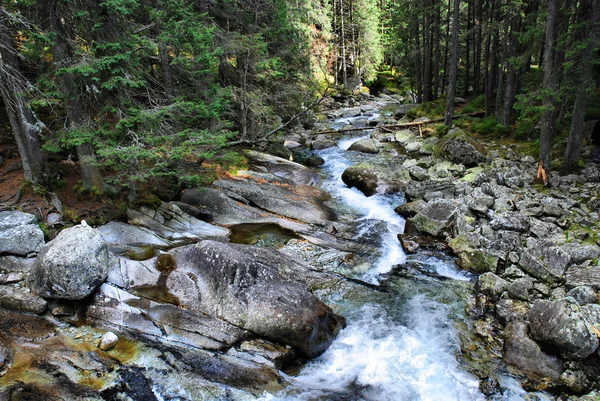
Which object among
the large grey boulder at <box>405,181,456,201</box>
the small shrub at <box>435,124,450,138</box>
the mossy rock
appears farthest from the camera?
the small shrub at <box>435,124,450,138</box>

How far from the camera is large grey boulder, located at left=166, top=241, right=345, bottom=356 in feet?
24.0

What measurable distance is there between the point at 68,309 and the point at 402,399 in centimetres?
654

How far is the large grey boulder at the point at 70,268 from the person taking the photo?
6.79 metres

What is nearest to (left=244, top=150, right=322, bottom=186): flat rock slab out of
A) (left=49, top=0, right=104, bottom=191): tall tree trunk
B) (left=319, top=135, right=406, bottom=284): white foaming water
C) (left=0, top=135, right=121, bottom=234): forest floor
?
(left=319, top=135, right=406, bottom=284): white foaming water

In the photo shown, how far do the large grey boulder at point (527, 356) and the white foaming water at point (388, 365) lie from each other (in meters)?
0.99

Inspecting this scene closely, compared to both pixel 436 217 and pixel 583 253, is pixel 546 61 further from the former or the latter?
pixel 583 253

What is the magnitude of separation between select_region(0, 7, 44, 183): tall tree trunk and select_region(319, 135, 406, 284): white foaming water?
9.83m

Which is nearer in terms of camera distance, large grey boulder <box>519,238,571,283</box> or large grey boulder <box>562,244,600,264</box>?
large grey boulder <box>519,238,571,283</box>

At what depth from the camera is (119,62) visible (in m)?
9.28

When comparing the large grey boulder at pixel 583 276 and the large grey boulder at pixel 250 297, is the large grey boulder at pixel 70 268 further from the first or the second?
the large grey boulder at pixel 583 276

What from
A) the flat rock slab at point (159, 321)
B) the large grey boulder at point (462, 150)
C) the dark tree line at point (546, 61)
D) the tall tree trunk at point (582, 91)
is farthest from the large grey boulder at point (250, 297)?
the large grey boulder at point (462, 150)

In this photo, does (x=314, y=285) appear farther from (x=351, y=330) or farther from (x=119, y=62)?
(x=119, y=62)

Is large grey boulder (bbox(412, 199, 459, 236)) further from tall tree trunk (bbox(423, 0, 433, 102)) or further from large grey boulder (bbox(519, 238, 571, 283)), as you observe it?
tall tree trunk (bbox(423, 0, 433, 102))

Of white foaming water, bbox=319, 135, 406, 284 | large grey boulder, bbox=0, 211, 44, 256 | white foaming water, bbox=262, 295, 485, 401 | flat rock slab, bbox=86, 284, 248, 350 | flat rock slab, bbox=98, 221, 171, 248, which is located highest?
large grey boulder, bbox=0, 211, 44, 256
